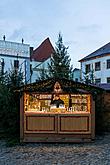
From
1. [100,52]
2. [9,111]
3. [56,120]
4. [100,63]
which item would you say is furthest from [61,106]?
[100,52]

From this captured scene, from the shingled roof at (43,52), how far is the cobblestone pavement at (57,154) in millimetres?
44161

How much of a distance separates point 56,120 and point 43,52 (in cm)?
4909

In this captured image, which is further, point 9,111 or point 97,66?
point 97,66

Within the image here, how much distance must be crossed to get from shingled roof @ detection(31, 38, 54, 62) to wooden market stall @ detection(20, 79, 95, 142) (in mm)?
42529

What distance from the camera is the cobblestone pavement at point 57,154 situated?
9984 millimetres

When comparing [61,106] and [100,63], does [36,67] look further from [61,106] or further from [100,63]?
[61,106]

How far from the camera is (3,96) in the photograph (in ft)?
54.6

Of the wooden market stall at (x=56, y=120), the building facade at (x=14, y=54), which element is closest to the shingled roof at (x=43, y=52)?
the building facade at (x=14, y=54)

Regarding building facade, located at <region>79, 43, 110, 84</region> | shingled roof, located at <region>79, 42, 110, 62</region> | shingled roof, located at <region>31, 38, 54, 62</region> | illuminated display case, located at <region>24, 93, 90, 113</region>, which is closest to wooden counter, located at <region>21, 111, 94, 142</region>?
illuminated display case, located at <region>24, 93, 90, 113</region>

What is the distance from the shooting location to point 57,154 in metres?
11.4

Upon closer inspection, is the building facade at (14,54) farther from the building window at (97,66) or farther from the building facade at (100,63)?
the building window at (97,66)

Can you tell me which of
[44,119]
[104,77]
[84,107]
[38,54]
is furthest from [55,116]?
[38,54]

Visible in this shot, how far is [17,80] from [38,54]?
4349 cm

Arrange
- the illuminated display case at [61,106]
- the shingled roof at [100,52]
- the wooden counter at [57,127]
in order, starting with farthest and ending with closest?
the shingled roof at [100,52] < the illuminated display case at [61,106] < the wooden counter at [57,127]
